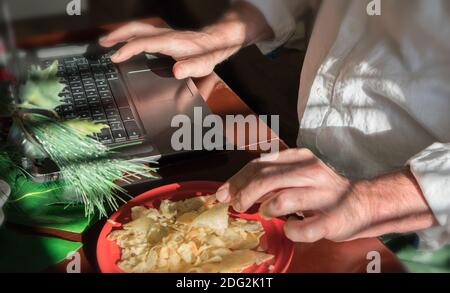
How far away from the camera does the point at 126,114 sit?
74 centimetres

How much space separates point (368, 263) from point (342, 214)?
0.06 m

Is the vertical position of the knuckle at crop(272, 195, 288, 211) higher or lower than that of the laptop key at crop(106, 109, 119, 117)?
lower

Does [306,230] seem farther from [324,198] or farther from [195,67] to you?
[195,67]

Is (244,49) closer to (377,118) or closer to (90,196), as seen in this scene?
(377,118)

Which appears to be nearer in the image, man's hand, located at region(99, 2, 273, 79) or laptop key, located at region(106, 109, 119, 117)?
laptop key, located at region(106, 109, 119, 117)

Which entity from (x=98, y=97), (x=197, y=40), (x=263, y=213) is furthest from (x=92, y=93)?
(x=263, y=213)

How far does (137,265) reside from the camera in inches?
21.0

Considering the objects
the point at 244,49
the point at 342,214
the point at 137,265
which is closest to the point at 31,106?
the point at 137,265

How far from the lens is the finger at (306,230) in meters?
0.55

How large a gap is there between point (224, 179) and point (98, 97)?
24cm

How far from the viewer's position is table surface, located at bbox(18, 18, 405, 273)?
554 millimetres

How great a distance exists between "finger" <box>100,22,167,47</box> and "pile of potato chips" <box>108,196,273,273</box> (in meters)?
0.43

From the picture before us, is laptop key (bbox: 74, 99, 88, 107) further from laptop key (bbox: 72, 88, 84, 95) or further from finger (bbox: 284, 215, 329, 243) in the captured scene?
finger (bbox: 284, 215, 329, 243)

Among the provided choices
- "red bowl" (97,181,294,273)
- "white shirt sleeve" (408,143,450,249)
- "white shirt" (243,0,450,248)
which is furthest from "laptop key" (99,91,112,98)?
"white shirt sleeve" (408,143,450,249)
